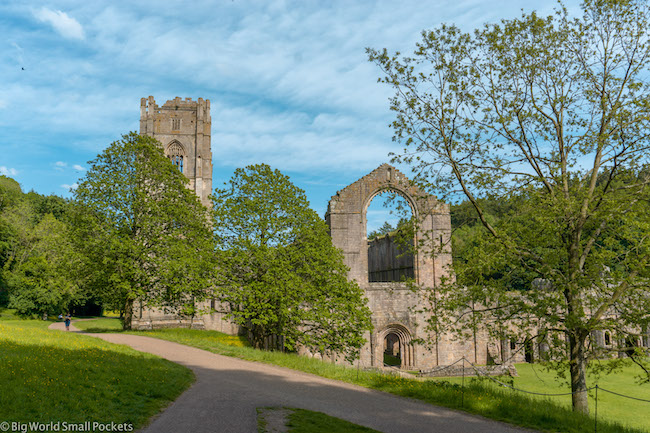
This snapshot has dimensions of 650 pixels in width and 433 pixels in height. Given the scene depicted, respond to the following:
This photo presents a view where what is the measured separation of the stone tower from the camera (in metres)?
57.3

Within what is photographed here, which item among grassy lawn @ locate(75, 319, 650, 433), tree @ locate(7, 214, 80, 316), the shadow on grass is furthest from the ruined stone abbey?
tree @ locate(7, 214, 80, 316)

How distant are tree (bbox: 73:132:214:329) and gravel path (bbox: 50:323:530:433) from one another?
1089 cm

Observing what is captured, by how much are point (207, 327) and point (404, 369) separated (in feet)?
73.2

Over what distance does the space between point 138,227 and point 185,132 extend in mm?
33180

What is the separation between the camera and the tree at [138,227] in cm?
2608

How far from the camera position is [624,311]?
12117 mm

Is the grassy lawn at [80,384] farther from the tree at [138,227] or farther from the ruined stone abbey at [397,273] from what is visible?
the ruined stone abbey at [397,273]

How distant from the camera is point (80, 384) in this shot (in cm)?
1066

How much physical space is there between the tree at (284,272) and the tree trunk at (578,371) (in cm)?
1012

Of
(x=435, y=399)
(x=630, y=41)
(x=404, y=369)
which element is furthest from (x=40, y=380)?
(x=404, y=369)

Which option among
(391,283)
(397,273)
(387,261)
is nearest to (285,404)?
(391,283)

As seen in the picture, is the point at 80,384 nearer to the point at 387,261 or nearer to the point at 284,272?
the point at 284,272

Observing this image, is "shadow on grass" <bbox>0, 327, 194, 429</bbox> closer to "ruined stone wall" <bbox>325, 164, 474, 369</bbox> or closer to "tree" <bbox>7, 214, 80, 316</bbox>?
"ruined stone wall" <bbox>325, 164, 474, 369</bbox>

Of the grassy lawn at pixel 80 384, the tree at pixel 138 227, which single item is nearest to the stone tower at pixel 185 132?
the tree at pixel 138 227
